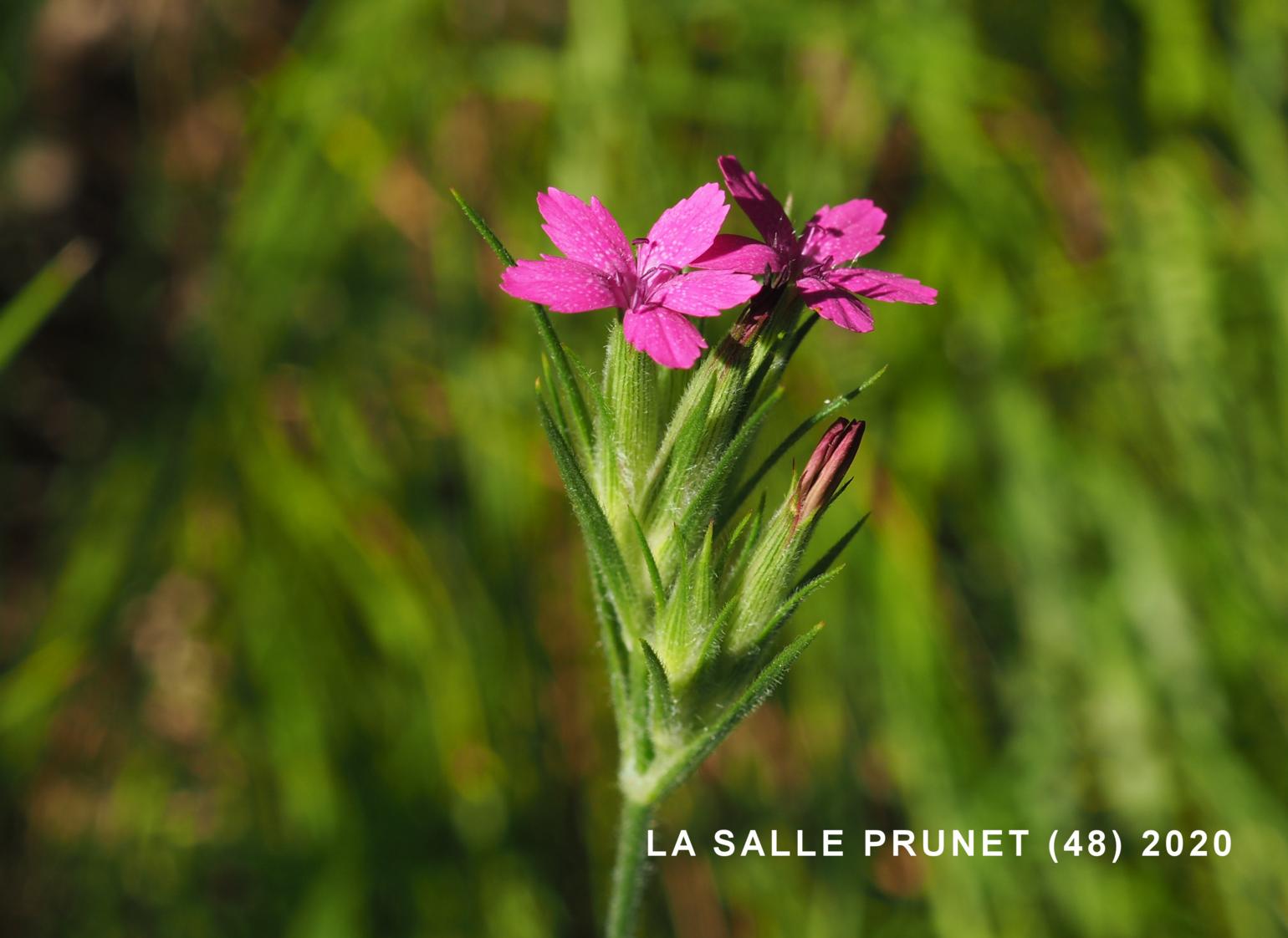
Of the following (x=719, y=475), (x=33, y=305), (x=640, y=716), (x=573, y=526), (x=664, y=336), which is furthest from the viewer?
(x=573, y=526)

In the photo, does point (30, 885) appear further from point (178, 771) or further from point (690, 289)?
point (690, 289)

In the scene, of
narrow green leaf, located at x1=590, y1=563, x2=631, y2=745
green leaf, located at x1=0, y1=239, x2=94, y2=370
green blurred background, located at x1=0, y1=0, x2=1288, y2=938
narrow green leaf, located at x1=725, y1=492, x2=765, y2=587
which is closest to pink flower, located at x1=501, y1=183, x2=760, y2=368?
narrow green leaf, located at x1=725, y1=492, x2=765, y2=587

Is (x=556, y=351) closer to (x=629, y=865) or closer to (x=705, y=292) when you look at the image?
(x=705, y=292)

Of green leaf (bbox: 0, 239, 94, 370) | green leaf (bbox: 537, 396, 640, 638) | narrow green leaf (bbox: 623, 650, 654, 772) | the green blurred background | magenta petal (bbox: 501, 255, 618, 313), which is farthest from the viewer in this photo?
the green blurred background

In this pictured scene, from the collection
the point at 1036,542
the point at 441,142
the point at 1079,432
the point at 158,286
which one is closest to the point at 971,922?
the point at 1036,542

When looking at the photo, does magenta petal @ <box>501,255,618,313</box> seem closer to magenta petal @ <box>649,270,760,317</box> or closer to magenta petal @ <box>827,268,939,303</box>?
magenta petal @ <box>649,270,760,317</box>

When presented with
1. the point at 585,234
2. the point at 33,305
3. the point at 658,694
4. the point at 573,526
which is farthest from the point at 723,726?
the point at 573,526

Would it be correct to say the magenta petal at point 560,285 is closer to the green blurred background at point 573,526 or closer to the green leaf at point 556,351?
the green leaf at point 556,351
